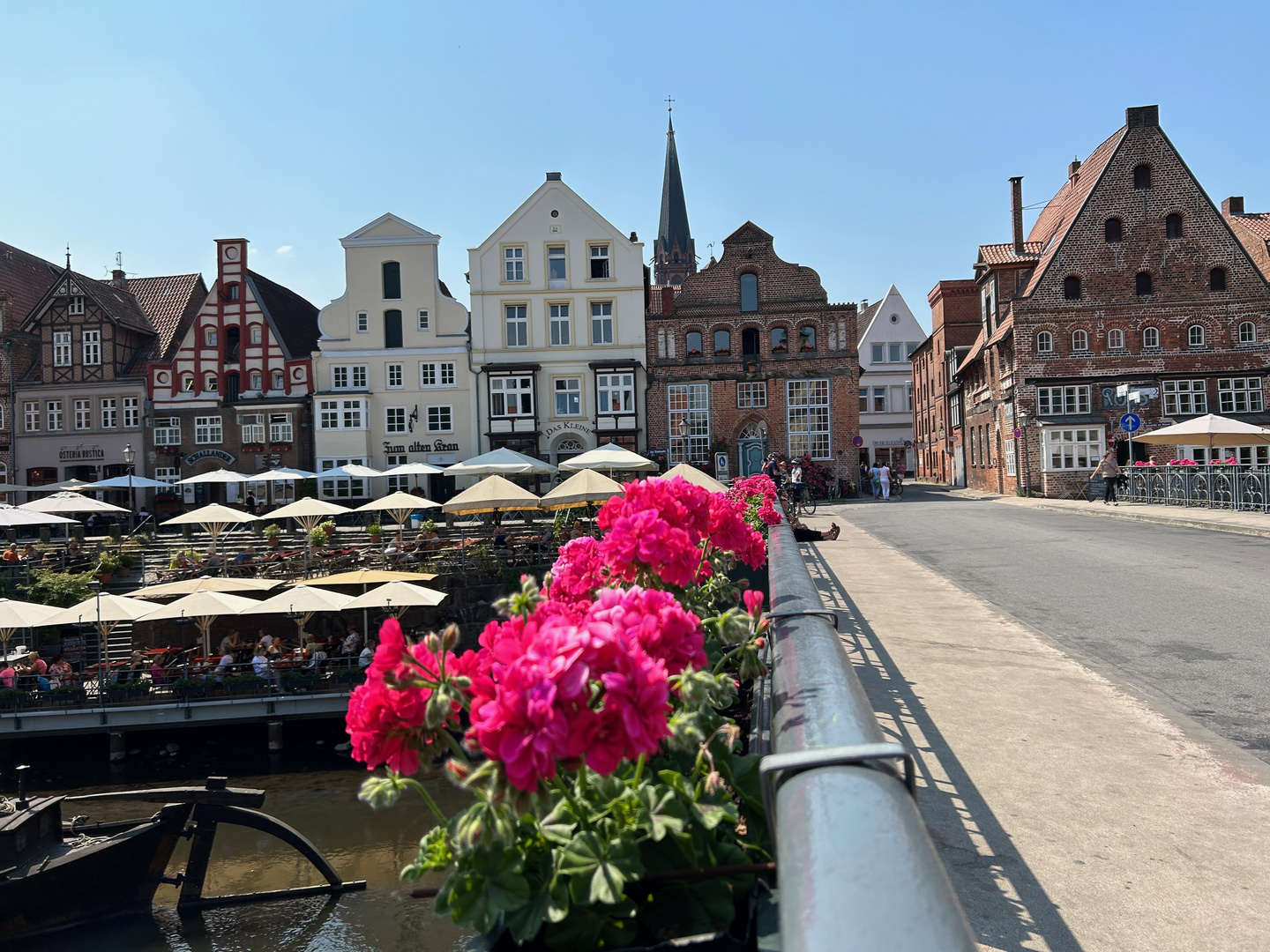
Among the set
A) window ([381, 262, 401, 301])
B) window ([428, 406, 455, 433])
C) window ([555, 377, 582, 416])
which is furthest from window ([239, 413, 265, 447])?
window ([555, 377, 582, 416])

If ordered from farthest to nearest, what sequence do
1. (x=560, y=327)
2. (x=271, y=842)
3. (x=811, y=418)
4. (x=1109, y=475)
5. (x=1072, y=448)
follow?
(x=560, y=327) → (x=811, y=418) → (x=1072, y=448) → (x=1109, y=475) → (x=271, y=842)

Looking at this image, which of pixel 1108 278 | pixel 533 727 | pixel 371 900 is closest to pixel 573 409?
pixel 1108 278

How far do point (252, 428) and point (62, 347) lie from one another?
40.1 feet

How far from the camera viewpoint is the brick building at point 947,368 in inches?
2052

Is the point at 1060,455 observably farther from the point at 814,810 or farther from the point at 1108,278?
the point at 814,810

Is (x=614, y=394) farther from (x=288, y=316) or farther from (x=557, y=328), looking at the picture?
(x=288, y=316)

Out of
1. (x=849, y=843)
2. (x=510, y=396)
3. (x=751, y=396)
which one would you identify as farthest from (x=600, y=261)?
(x=849, y=843)

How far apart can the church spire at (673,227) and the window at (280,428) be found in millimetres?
55734

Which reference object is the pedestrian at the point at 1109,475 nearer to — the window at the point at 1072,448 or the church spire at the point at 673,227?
the window at the point at 1072,448

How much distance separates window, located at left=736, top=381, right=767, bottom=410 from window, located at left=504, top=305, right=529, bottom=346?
32.9 ft

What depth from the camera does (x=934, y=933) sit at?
991mm

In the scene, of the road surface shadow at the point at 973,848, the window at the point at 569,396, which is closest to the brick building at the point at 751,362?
the window at the point at 569,396

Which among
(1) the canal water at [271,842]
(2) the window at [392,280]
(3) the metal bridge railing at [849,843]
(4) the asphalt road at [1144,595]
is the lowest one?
(1) the canal water at [271,842]

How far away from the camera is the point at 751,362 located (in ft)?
137
